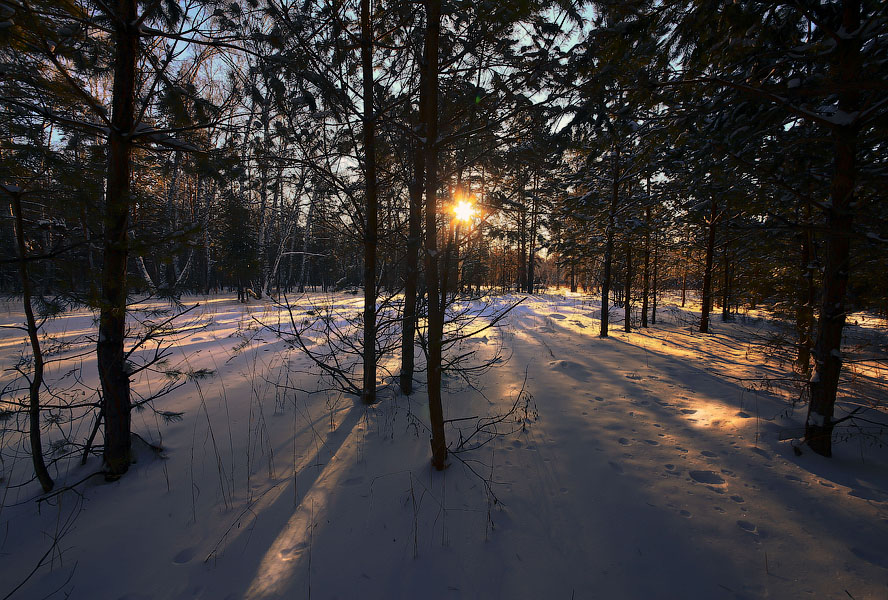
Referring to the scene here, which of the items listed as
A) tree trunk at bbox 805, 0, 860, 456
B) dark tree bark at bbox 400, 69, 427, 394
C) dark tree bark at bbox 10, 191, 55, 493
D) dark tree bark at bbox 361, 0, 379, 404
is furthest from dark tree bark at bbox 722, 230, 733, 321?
dark tree bark at bbox 10, 191, 55, 493

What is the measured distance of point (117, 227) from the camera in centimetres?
279

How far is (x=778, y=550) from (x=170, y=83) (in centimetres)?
649

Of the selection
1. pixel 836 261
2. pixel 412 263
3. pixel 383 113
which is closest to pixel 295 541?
pixel 412 263

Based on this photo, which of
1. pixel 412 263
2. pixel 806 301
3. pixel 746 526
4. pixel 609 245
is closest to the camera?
pixel 746 526

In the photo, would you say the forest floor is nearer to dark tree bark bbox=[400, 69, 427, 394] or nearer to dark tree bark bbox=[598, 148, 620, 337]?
dark tree bark bbox=[400, 69, 427, 394]

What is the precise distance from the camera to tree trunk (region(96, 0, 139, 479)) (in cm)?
271

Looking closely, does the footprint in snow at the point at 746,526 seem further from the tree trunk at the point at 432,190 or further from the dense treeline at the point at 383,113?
the tree trunk at the point at 432,190

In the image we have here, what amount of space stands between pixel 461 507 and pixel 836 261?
449 cm

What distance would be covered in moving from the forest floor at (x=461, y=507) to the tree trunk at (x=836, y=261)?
0.38 meters

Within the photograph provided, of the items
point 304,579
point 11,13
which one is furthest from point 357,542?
point 11,13

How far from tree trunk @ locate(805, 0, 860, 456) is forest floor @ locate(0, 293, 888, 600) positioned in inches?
15.0

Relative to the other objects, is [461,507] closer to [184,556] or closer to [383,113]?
[184,556]

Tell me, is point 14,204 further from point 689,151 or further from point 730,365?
point 730,365

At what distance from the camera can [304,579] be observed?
2096 millimetres
